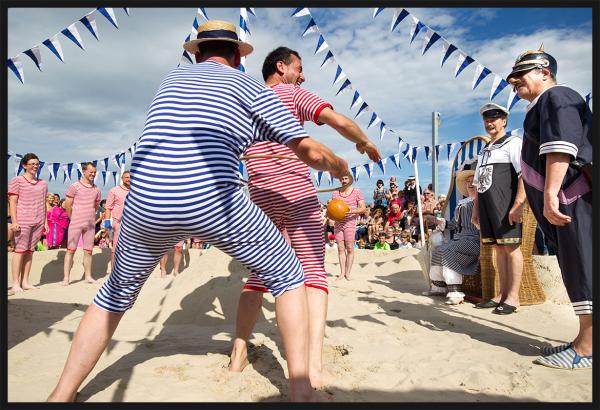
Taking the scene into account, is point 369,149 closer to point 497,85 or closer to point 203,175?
point 203,175

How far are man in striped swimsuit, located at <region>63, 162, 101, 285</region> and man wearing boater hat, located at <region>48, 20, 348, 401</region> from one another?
5371 millimetres

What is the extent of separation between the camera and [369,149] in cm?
233

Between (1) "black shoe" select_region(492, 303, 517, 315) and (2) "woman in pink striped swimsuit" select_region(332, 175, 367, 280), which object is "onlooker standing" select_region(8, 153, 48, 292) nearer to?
(2) "woman in pink striped swimsuit" select_region(332, 175, 367, 280)

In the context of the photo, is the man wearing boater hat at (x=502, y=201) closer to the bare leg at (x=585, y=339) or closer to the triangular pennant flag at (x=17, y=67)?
the bare leg at (x=585, y=339)

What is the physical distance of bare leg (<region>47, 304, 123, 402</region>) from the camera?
1937 millimetres

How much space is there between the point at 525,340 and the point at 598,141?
5.27 ft

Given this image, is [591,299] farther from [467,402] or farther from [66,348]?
[66,348]

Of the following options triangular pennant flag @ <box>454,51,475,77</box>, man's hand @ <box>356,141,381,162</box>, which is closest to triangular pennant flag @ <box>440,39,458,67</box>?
triangular pennant flag @ <box>454,51,475,77</box>

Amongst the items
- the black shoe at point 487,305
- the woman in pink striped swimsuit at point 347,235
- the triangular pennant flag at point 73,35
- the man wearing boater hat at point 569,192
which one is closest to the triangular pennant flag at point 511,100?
the woman in pink striped swimsuit at point 347,235

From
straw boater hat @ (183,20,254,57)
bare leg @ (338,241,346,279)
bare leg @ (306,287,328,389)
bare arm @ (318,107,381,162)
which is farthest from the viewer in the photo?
bare leg @ (338,241,346,279)

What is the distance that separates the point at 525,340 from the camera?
127 inches

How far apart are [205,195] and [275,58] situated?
1215 millimetres

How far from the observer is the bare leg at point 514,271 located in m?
4.19

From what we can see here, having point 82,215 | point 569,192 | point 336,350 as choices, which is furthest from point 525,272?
point 82,215
